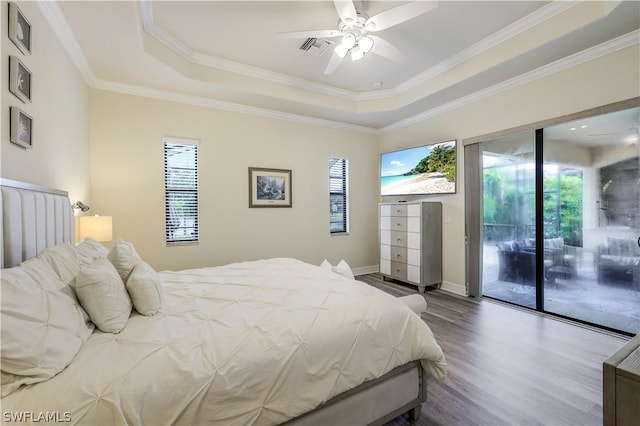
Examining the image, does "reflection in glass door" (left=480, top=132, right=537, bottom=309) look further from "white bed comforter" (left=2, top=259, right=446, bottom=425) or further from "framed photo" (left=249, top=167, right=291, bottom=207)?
"framed photo" (left=249, top=167, right=291, bottom=207)

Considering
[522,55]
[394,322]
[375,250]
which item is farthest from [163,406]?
[375,250]

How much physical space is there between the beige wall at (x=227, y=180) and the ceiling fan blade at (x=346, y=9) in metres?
2.36

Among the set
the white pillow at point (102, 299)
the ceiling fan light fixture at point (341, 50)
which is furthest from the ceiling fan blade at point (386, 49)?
the white pillow at point (102, 299)

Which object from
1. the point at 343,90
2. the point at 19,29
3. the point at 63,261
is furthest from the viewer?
the point at 343,90

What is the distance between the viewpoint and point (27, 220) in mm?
1603

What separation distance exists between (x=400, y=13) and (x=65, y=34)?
9.59 ft

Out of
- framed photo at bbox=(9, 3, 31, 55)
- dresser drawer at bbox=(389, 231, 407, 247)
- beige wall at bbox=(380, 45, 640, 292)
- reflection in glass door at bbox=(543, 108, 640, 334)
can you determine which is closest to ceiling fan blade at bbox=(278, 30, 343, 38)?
framed photo at bbox=(9, 3, 31, 55)

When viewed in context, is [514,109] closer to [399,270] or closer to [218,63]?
[399,270]

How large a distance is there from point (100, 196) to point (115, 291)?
8.65 feet

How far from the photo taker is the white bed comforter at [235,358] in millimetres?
1006

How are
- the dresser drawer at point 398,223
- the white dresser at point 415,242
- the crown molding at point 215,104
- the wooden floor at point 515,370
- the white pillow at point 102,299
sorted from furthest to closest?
the dresser drawer at point 398,223, the white dresser at point 415,242, the crown molding at point 215,104, the wooden floor at point 515,370, the white pillow at point 102,299

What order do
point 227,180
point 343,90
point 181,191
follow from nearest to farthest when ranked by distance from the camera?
1. point 181,191
2. point 227,180
3. point 343,90

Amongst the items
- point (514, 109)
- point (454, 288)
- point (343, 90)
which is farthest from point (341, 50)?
point (454, 288)

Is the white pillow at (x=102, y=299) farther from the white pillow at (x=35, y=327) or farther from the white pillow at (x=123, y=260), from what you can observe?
the white pillow at (x=123, y=260)
